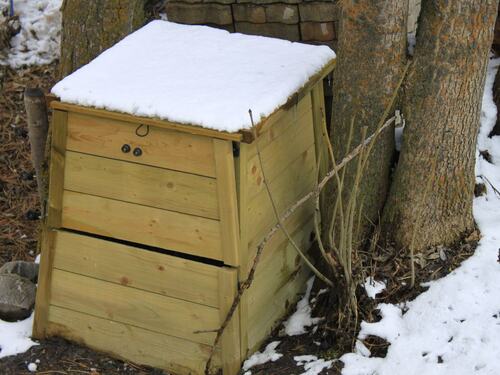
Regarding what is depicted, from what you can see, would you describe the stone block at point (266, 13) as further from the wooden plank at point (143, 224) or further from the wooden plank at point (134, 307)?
the wooden plank at point (134, 307)

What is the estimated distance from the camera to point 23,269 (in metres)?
4.25

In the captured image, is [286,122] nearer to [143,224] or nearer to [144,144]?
[144,144]

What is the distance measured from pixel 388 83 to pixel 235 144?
72 cm

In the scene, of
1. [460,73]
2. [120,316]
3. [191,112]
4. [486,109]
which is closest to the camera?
[191,112]

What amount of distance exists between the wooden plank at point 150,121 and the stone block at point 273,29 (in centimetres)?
130

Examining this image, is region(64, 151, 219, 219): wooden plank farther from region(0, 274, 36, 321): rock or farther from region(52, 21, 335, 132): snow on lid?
region(0, 274, 36, 321): rock

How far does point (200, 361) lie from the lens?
3596mm

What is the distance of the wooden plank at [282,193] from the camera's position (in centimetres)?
344

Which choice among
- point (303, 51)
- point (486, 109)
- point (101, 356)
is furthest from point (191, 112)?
point (486, 109)

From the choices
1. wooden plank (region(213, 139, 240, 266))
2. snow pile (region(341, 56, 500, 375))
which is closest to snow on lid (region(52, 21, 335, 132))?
wooden plank (region(213, 139, 240, 266))

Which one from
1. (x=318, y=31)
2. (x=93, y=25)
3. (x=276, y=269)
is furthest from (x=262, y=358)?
(x=93, y=25)

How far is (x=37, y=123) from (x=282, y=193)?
1.44m

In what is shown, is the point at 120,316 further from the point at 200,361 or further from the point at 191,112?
the point at 191,112

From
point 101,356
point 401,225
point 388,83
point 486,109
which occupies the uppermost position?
point 388,83
